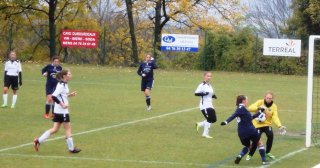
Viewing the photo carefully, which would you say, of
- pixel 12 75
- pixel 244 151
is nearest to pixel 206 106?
pixel 244 151

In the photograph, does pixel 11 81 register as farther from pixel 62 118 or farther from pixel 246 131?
pixel 246 131

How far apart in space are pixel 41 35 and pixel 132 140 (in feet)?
155

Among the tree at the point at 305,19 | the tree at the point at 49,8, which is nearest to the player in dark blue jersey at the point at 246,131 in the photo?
the tree at the point at 305,19

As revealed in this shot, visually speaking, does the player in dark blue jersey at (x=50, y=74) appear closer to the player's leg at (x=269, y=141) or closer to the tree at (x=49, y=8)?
the player's leg at (x=269, y=141)

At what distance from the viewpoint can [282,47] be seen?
147ft

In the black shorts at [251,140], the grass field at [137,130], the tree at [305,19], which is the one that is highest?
the tree at [305,19]

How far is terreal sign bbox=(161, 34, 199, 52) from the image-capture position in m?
45.9

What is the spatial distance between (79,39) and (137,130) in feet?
101

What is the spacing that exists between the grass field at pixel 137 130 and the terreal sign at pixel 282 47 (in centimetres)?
1026

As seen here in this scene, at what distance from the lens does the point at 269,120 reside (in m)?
14.7

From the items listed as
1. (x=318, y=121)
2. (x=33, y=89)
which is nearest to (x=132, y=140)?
(x=318, y=121)

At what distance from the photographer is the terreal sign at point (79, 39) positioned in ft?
159

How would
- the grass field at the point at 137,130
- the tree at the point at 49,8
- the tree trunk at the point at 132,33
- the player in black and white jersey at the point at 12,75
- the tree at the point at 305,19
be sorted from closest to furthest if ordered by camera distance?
1. the grass field at the point at 137,130
2. the player in black and white jersey at the point at 12,75
3. the tree at the point at 305,19
4. the tree trunk at the point at 132,33
5. the tree at the point at 49,8

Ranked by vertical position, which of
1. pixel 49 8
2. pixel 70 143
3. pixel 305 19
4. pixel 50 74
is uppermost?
pixel 49 8
